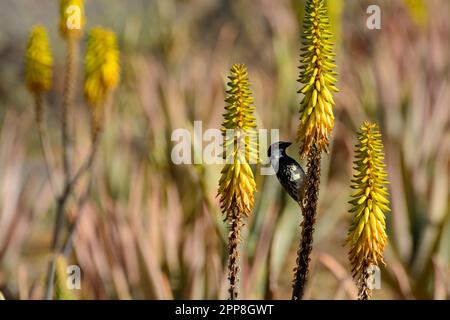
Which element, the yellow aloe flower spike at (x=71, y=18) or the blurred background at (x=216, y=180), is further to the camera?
the blurred background at (x=216, y=180)

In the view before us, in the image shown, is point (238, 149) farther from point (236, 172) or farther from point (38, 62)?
point (38, 62)

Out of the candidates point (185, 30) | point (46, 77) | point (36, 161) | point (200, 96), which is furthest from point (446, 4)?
point (46, 77)

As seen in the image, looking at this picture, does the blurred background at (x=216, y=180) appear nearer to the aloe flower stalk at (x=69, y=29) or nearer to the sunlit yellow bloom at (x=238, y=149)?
the aloe flower stalk at (x=69, y=29)

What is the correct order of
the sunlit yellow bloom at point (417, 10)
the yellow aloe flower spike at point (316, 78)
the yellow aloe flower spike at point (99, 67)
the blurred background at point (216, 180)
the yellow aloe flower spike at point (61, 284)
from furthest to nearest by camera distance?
1. the sunlit yellow bloom at point (417, 10)
2. the blurred background at point (216, 180)
3. the yellow aloe flower spike at point (99, 67)
4. the yellow aloe flower spike at point (61, 284)
5. the yellow aloe flower spike at point (316, 78)

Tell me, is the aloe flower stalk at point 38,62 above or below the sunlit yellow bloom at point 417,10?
below

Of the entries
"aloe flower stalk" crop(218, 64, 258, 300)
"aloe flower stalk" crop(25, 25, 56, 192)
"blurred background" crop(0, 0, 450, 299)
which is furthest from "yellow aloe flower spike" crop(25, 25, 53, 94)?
"aloe flower stalk" crop(218, 64, 258, 300)

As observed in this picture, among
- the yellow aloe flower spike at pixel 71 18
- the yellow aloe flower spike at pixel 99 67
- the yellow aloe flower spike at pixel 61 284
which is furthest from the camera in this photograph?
the yellow aloe flower spike at pixel 99 67

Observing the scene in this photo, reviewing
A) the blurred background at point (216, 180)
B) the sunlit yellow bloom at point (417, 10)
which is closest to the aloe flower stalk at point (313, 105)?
the blurred background at point (216, 180)

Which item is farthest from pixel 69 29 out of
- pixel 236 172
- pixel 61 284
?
pixel 236 172
